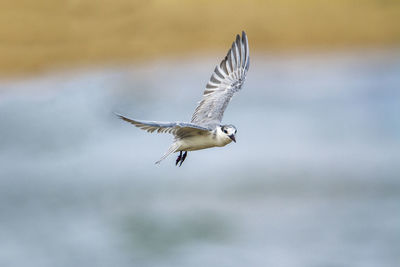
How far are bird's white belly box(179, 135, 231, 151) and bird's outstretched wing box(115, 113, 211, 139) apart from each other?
0.09ft

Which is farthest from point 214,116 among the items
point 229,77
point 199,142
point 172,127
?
point 172,127

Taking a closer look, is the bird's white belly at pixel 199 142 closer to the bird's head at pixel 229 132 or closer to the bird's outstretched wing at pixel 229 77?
the bird's head at pixel 229 132

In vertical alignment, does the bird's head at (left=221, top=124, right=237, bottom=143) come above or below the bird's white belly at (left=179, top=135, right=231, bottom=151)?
above

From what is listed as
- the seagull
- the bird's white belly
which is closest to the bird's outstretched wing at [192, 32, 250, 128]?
the seagull

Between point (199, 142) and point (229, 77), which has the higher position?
point (229, 77)

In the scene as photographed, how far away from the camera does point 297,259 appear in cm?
1097

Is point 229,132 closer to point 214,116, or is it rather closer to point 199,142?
point 199,142

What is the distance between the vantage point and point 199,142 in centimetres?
489

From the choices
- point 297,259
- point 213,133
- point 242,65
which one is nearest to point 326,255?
point 297,259

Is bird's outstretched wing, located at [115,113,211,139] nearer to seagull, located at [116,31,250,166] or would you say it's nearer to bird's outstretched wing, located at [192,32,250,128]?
seagull, located at [116,31,250,166]

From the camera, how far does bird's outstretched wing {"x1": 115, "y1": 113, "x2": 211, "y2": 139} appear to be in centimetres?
432

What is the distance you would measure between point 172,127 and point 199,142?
39cm

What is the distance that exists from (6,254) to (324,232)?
3.95m

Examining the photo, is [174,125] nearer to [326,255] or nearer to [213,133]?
[213,133]
